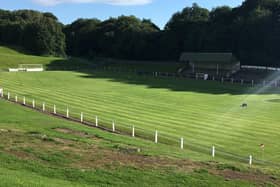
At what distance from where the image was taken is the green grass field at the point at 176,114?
77.2 ft

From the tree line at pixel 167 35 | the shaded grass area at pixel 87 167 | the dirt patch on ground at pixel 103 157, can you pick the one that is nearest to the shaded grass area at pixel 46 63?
the tree line at pixel 167 35

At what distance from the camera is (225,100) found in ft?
165

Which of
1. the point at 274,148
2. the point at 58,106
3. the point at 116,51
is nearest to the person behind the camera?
the point at 274,148

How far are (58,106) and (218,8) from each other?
295ft

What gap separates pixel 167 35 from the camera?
125125 mm

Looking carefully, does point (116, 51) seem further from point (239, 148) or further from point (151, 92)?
point (239, 148)

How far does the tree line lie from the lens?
96506 mm

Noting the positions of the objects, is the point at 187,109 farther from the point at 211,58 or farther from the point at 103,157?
the point at 211,58

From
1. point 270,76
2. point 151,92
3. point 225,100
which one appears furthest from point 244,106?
point 270,76

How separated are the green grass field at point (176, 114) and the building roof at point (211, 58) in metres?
21.8

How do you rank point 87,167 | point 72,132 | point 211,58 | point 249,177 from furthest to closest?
1. point 211,58
2. point 72,132
3. point 249,177
4. point 87,167

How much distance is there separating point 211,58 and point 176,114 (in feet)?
192

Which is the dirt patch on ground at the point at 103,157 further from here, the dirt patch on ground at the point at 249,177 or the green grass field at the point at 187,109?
the green grass field at the point at 187,109

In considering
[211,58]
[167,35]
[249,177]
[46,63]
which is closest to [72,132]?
[249,177]
